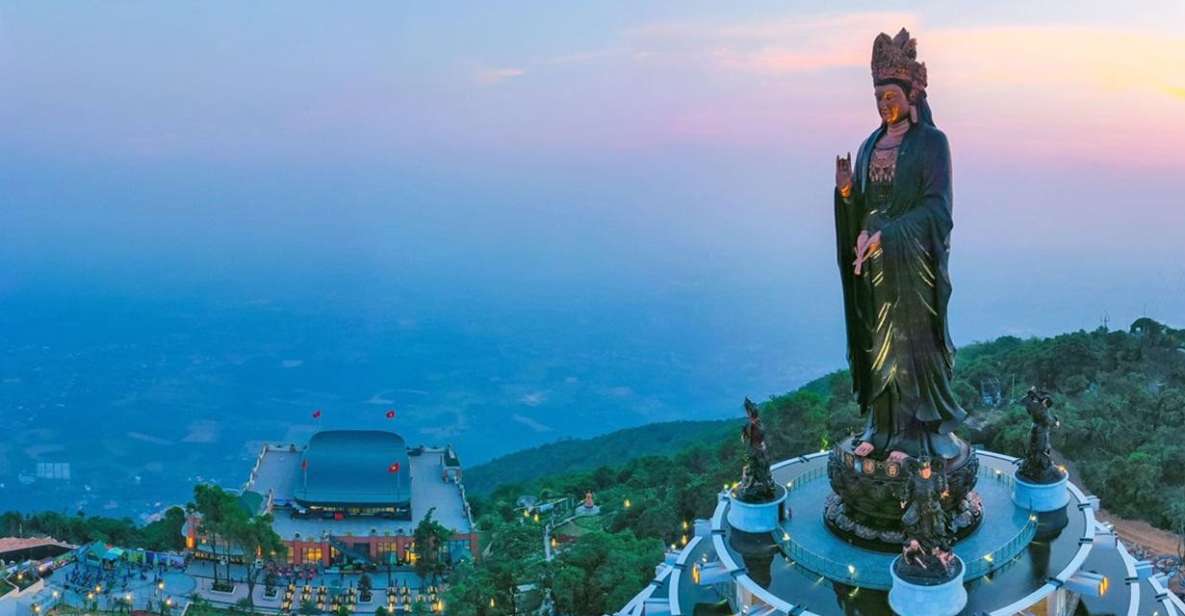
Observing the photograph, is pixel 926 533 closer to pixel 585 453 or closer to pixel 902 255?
pixel 902 255

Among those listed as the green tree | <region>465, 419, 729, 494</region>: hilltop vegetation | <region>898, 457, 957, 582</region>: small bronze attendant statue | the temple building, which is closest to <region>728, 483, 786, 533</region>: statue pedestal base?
<region>898, 457, 957, 582</region>: small bronze attendant statue

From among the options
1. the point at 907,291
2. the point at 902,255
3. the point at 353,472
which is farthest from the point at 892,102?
the point at 353,472

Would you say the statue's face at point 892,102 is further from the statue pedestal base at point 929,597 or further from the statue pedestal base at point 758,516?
the statue pedestal base at point 929,597

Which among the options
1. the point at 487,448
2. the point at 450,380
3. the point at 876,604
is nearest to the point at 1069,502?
the point at 876,604

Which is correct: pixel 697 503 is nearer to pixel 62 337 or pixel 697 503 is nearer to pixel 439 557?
pixel 439 557

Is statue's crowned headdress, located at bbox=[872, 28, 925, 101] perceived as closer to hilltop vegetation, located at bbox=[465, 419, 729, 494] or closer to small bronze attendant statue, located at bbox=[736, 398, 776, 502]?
small bronze attendant statue, located at bbox=[736, 398, 776, 502]

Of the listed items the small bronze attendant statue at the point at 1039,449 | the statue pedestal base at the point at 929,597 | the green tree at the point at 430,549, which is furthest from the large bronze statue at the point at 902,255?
the green tree at the point at 430,549
